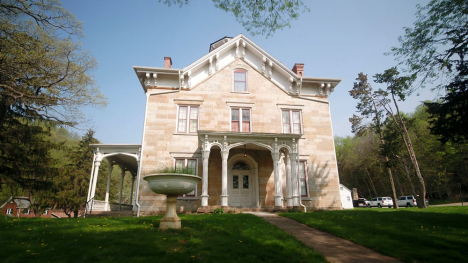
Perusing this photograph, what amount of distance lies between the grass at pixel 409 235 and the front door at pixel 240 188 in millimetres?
6419

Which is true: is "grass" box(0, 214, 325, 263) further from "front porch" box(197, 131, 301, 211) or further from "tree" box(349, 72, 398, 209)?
"tree" box(349, 72, 398, 209)

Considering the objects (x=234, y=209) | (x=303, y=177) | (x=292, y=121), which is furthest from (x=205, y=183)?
(x=292, y=121)

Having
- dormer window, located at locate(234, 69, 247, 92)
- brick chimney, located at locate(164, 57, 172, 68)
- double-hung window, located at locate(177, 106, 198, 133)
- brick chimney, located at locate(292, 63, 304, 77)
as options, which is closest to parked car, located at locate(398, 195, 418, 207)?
brick chimney, located at locate(292, 63, 304, 77)

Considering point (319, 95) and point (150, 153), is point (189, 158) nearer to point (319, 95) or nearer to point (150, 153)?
point (150, 153)

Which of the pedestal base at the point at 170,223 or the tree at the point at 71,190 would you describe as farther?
the tree at the point at 71,190

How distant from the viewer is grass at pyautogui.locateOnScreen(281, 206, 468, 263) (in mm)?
5555

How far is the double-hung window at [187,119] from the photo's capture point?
52.7 ft

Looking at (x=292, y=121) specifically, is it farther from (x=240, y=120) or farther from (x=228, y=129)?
(x=228, y=129)

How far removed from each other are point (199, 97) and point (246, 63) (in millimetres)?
4107

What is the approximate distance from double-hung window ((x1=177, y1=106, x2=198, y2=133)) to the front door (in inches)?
149

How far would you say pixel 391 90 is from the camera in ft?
82.4

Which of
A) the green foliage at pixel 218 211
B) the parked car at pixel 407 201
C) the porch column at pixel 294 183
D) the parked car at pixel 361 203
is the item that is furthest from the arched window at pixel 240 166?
the parked car at pixel 361 203

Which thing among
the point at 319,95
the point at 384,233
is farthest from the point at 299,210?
the point at 319,95

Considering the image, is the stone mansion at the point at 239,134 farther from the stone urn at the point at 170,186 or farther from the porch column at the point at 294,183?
the stone urn at the point at 170,186
